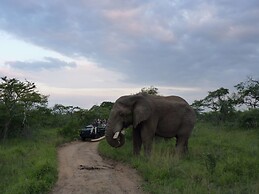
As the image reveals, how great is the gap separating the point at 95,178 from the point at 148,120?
15.3ft

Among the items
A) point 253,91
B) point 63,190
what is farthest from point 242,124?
point 63,190

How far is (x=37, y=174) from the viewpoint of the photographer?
10961 mm

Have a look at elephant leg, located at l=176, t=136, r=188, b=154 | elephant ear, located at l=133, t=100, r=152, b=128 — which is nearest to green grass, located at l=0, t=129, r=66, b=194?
elephant ear, located at l=133, t=100, r=152, b=128

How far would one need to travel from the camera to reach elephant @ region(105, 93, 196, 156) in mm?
14695

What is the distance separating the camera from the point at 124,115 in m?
14.9

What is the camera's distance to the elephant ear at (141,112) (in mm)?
14775

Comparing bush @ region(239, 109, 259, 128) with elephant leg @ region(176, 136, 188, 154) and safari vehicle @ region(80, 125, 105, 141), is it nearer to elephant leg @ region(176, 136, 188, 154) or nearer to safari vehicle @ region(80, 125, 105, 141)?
safari vehicle @ region(80, 125, 105, 141)

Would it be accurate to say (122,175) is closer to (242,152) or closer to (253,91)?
(242,152)

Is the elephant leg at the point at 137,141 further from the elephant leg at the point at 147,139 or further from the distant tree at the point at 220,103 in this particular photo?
the distant tree at the point at 220,103

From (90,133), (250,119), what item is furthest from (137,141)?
(250,119)

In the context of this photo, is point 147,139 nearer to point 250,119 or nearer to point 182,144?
point 182,144

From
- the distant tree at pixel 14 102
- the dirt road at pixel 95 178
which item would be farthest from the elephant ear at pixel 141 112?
the distant tree at pixel 14 102

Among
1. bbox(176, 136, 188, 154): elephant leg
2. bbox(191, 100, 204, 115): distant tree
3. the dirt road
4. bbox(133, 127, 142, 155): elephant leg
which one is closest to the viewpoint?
the dirt road

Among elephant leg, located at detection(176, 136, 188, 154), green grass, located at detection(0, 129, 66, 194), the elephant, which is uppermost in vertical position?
the elephant
